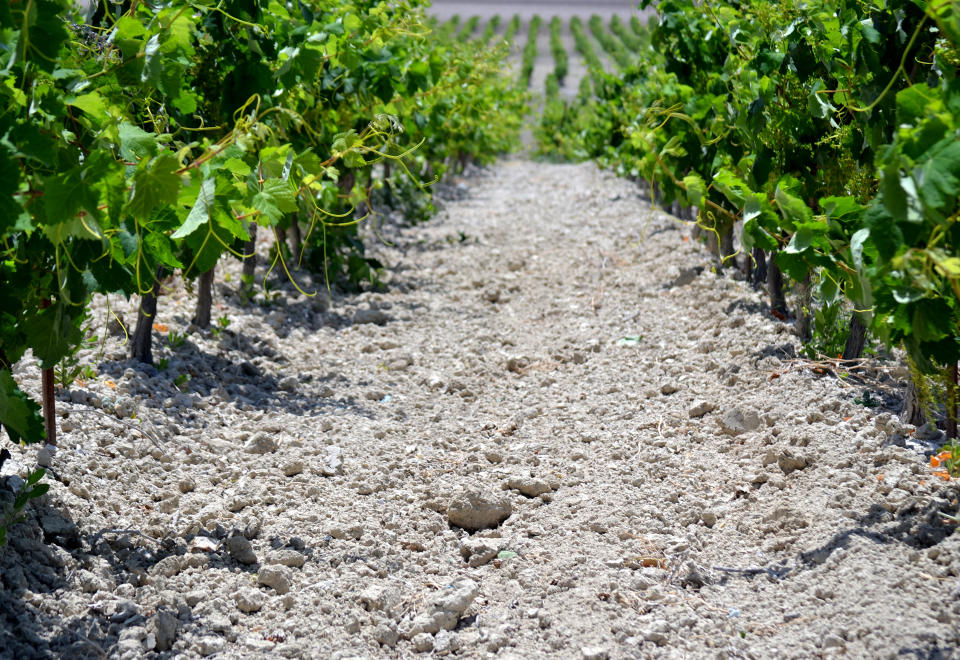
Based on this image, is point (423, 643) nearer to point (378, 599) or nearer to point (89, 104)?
point (378, 599)

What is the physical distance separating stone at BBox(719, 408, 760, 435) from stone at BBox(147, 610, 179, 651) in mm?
2243

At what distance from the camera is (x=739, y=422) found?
3.61 m

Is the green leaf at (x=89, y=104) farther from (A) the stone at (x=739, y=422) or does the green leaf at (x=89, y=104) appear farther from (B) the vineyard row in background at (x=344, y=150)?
(A) the stone at (x=739, y=422)

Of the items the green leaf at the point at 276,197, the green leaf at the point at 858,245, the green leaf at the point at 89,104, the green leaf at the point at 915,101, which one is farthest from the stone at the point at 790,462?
the green leaf at the point at 89,104

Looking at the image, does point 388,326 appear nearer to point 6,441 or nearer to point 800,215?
point 6,441

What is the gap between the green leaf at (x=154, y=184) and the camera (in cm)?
198

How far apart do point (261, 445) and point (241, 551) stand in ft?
2.87

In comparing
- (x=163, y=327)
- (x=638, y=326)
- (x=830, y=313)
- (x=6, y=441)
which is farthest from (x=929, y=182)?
(x=163, y=327)

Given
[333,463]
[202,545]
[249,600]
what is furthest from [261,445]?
[249,600]

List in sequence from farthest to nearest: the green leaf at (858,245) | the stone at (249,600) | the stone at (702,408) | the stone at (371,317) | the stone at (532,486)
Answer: the stone at (371,317) < the stone at (702,408) < the stone at (532,486) < the stone at (249,600) < the green leaf at (858,245)

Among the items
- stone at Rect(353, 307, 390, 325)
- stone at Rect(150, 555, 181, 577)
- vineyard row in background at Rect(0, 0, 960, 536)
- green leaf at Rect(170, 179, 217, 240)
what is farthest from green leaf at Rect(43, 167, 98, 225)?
stone at Rect(353, 307, 390, 325)

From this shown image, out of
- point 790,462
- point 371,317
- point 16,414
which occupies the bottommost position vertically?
point 371,317

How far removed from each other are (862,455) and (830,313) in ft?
2.95

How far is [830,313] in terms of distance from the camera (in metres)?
3.75
